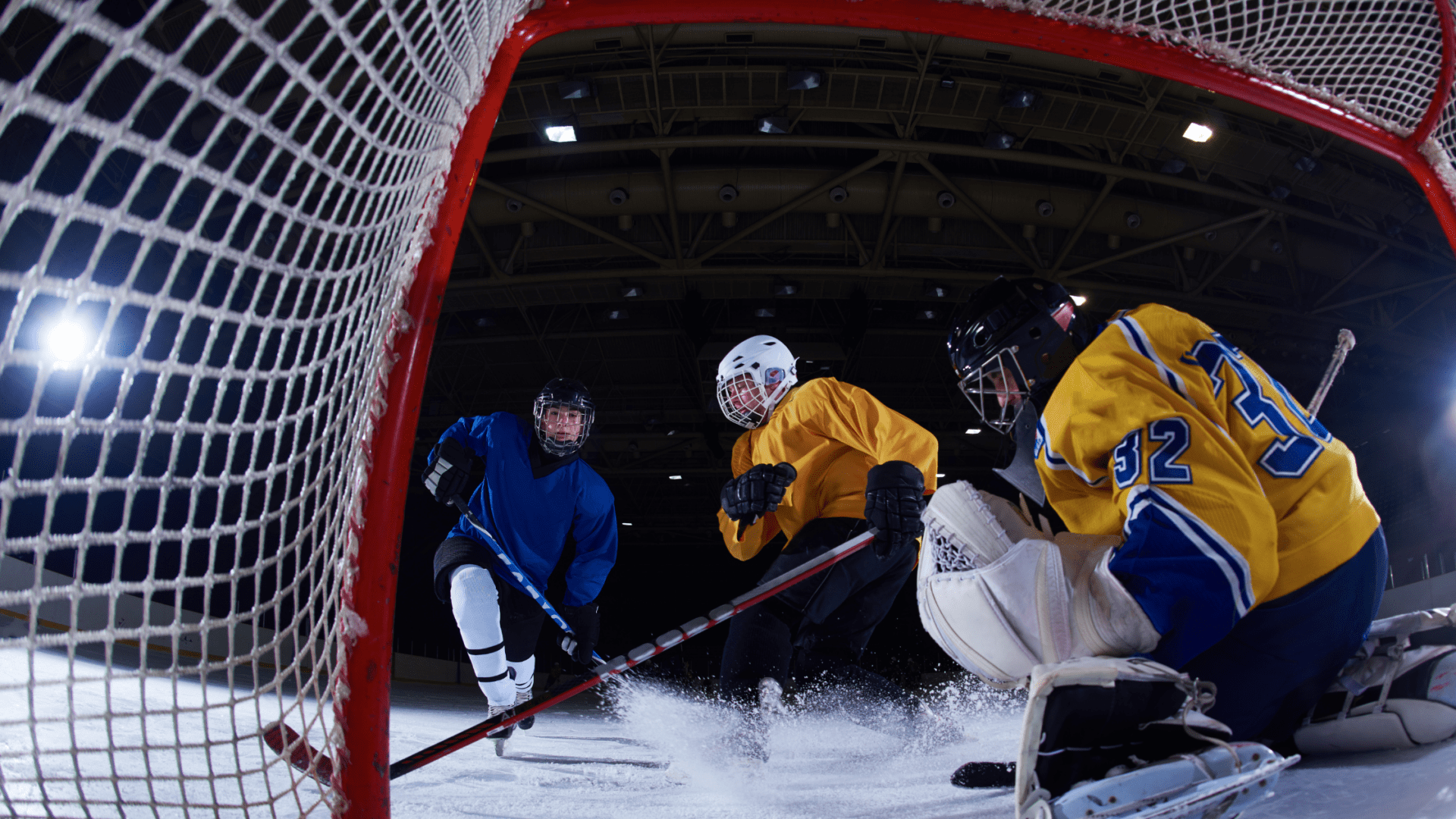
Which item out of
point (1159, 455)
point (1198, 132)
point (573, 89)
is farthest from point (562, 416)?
point (1198, 132)

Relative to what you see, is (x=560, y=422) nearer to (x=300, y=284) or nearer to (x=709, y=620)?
(x=709, y=620)

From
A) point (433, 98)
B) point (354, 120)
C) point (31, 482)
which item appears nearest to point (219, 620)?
point (31, 482)

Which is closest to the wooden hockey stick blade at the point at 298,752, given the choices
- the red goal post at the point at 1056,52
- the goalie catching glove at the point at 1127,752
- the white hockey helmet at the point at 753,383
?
the red goal post at the point at 1056,52

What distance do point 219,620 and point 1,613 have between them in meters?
5.64

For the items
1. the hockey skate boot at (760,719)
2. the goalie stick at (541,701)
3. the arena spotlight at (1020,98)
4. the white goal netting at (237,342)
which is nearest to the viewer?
the white goal netting at (237,342)

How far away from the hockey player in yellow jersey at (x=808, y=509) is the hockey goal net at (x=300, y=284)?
1.17 m

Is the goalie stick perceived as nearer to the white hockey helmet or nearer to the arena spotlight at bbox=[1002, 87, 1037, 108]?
the white hockey helmet

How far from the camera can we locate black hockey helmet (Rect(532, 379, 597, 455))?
285cm

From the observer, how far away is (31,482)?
0.69 metres

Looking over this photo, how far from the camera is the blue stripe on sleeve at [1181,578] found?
36.0 inches

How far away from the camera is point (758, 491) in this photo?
245 cm

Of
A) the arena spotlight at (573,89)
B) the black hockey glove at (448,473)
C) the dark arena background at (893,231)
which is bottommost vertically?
the black hockey glove at (448,473)

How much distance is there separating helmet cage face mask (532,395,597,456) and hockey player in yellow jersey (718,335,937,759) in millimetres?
521

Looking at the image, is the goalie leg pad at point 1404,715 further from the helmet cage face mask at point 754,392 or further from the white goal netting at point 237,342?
the helmet cage face mask at point 754,392
